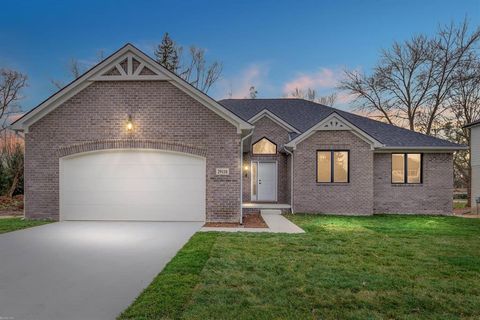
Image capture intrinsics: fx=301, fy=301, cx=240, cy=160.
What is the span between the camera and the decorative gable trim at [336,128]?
45.4 ft

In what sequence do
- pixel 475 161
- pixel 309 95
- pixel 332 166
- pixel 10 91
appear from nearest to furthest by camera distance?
pixel 332 166 < pixel 475 161 < pixel 10 91 < pixel 309 95

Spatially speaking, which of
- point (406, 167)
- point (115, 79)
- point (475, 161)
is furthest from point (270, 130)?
point (475, 161)

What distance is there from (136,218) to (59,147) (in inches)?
151

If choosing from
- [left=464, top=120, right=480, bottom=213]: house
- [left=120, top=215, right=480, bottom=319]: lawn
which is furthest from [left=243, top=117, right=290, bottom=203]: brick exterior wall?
[left=464, top=120, right=480, bottom=213]: house

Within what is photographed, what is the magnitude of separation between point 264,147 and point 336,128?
4328 millimetres

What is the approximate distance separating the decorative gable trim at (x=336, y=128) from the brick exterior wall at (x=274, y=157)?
8.61ft

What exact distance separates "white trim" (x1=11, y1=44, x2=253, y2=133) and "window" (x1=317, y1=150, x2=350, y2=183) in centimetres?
535

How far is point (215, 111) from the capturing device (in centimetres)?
1091

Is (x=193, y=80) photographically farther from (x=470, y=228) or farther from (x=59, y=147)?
(x=470, y=228)

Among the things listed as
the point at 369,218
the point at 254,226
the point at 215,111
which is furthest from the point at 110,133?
the point at 369,218

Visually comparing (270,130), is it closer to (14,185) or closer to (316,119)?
(316,119)

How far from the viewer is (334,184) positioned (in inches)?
552

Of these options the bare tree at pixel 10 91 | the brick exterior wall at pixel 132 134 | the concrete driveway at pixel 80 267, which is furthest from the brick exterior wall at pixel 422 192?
the bare tree at pixel 10 91

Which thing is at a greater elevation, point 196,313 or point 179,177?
point 179,177
